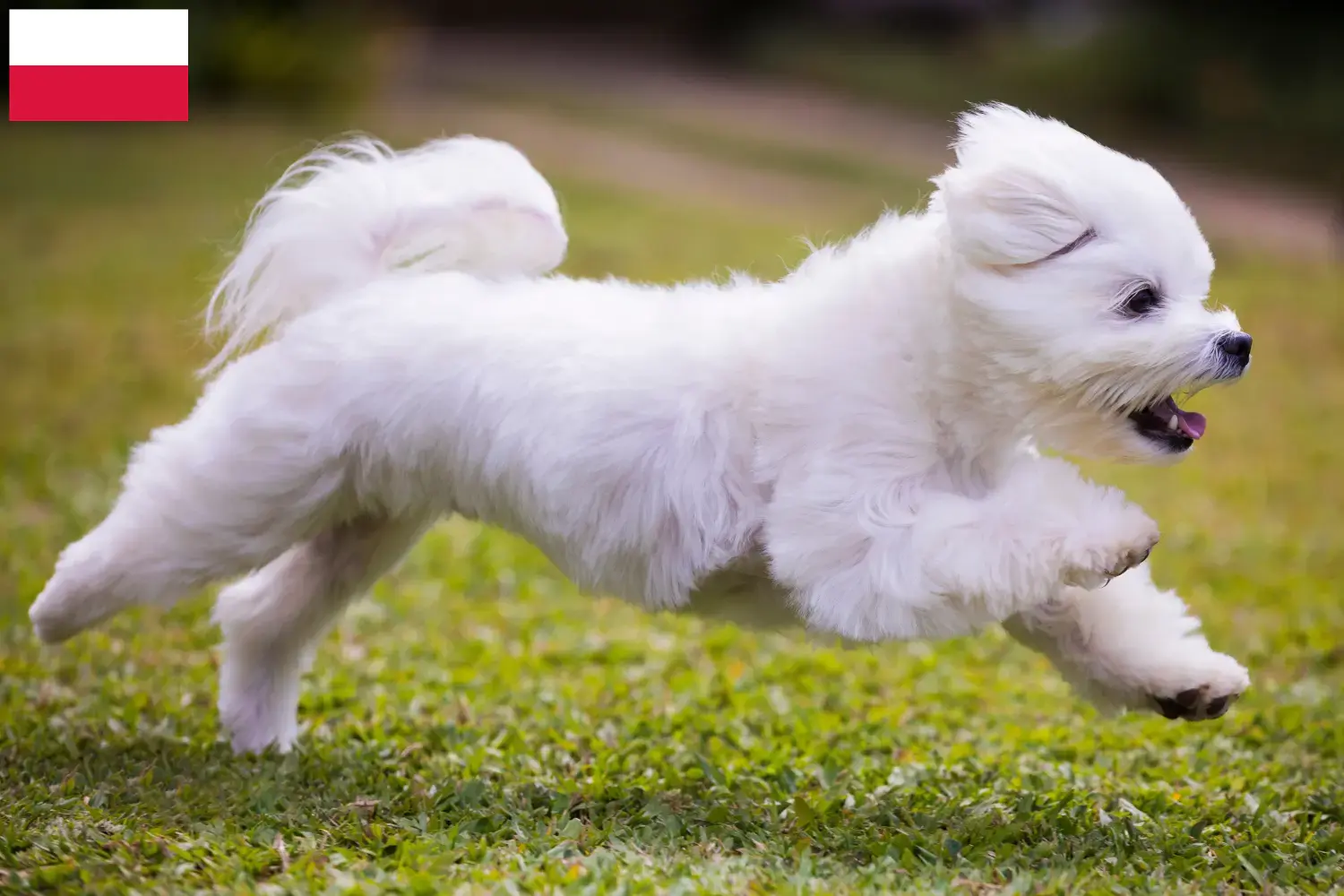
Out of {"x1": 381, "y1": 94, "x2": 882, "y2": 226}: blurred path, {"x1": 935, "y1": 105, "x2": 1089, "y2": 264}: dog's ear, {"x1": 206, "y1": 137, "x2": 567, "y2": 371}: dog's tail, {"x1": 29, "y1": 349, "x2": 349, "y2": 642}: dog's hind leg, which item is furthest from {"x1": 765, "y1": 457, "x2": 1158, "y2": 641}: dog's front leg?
{"x1": 381, "y1": 94, "x2": 882, "y2": 226}: blurred path

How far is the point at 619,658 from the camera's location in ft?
21.0

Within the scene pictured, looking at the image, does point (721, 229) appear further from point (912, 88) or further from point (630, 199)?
point (912, 88)

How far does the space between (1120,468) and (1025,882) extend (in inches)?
243

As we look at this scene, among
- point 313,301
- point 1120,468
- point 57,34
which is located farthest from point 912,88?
point 313,301

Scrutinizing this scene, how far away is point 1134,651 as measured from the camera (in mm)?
4109

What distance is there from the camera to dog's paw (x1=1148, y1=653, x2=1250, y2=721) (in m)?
4.03

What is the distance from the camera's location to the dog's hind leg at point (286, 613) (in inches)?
189

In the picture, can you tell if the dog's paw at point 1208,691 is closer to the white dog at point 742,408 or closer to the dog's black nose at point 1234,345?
the white dog at point 742,408

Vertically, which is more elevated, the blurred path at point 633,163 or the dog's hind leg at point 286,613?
the dog's hind leg at point 286,613

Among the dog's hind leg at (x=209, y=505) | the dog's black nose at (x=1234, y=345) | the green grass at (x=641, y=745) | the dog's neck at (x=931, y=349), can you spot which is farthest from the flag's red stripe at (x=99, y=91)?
the dog's black nose at (x=1234, y=345)

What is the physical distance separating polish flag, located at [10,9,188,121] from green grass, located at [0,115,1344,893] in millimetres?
914

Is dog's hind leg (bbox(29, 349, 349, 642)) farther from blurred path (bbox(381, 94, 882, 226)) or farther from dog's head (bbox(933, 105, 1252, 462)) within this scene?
blurred path (bbox(381, 94, 882, 226))

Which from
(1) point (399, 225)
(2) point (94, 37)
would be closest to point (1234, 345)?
(1) point (399, 225)

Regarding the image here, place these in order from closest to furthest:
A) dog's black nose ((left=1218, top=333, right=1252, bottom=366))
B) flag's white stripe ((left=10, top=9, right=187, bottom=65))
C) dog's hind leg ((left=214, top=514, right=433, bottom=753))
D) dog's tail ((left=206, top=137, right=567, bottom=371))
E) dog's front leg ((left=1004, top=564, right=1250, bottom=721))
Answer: dog's black nose ((left=1218, top=333, right=1252, bottom=366)) < dog's front leg ((left=1004, top=564, right=1250, bottom=721)) < dog's tail ((left=206, top=137, right=567, bottom=371)) < dog's hind leg ((left=214, top=514, right=433, bottom=753)) < flag's white stripe ((left=10, top=9, right=187, bottom=65))
